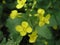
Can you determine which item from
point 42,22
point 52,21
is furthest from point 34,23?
point 52,21

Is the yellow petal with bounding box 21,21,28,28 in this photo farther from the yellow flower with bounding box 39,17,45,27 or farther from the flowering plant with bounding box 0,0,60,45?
the yellow flower with bounding box 39,17,45,27

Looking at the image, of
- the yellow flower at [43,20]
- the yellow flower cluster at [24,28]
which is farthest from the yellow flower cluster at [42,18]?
the yellow flower cluster at [24,28]

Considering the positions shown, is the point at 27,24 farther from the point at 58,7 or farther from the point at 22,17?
the point at 58,7

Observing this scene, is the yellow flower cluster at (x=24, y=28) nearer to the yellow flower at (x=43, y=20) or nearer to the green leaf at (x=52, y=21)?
the yellow flower at (x=43, y=20)

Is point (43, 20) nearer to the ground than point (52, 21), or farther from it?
farther from it

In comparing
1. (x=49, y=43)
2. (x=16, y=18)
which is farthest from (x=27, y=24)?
(x=49, y=43)

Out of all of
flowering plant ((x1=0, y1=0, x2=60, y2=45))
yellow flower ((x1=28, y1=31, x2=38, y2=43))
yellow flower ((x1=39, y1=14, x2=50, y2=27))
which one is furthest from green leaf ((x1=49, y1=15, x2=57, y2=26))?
yellow flower ((x1=28, y1=31, x2=38, y2=43))

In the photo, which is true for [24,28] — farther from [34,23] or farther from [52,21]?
[52,21]

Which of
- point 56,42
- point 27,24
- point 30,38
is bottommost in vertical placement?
point 56,42

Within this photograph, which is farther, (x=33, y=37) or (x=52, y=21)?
(x=52, y=21)
